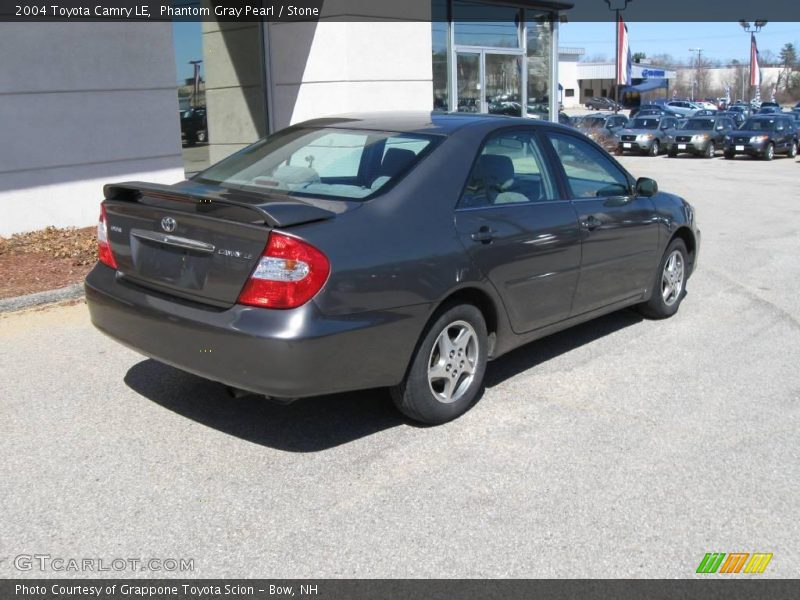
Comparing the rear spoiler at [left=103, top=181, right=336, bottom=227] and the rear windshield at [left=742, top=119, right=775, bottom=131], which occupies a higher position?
the rear windshield at [left=742, top=119, right=775, bottom=131]

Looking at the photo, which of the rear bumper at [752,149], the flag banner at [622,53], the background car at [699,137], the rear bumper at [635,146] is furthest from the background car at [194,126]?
the flag banner at [622,53]

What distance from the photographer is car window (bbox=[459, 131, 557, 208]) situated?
15.6 ft

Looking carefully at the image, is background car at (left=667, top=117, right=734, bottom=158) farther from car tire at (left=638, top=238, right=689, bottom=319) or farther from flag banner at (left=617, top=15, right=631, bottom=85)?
car tire at (left=638, top=238, right=689, bottom=319)

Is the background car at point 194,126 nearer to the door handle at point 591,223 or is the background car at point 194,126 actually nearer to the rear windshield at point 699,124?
the door handle at point 591,223

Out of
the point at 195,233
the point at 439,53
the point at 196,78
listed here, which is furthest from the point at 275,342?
the point at 439,53

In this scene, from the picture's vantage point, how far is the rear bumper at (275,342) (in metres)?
3.78

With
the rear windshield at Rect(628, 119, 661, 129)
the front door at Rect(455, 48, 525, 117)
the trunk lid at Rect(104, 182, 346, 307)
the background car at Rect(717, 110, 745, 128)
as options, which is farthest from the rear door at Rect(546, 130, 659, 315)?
the background car at Rect(717, 110, 745, 128)

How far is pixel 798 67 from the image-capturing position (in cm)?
11875

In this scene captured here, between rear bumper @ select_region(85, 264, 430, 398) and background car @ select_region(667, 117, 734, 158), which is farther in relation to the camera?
background car @ select_region(667, 117, 734, 158)

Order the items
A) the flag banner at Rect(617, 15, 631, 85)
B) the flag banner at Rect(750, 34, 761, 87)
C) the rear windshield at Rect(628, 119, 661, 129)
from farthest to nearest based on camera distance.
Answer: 1. the flag banner at Rect(750, 34, 761, 87)
2. the flag banner at Rect(617, 15, 631, 85)
3. the rear windshield at Rect(628, 119, 661, 129)

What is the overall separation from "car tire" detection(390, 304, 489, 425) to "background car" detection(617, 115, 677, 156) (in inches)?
1168

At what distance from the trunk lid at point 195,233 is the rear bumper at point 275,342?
11cm
